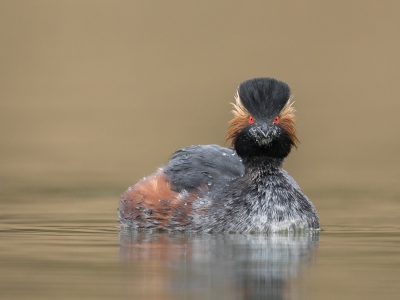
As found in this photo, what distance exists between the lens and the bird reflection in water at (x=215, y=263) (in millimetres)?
9836

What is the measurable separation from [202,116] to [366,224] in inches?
516

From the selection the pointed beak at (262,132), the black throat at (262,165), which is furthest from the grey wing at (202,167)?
the pointed beak at (262,132)

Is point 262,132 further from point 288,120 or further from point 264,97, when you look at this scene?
point 288,120

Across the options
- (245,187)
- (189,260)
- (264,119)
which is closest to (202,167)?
(245,187)

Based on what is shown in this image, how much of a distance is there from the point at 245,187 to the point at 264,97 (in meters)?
1.11

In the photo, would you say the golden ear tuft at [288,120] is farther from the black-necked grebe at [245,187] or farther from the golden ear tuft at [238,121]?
the golden ear tuft at [238,121]

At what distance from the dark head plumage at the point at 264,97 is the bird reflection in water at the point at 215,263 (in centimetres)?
144

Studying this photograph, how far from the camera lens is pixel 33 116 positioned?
2809cm

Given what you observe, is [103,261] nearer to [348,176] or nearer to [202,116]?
[348,176]

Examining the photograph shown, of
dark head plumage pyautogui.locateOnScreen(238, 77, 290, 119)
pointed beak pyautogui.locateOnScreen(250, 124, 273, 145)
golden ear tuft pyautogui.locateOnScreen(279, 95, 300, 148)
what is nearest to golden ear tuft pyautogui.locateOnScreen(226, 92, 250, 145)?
dark head plumage pyautogui.locateOnScreen(238, 77, 290, 119)

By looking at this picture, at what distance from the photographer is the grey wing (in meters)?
14.4

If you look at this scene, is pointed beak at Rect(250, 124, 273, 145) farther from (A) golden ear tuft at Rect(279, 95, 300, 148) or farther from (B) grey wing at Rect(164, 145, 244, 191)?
(B) grey wing at Rect(164, 145, 244, 191)

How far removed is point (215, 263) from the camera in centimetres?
1129

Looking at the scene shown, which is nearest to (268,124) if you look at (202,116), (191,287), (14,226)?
(14,226)
